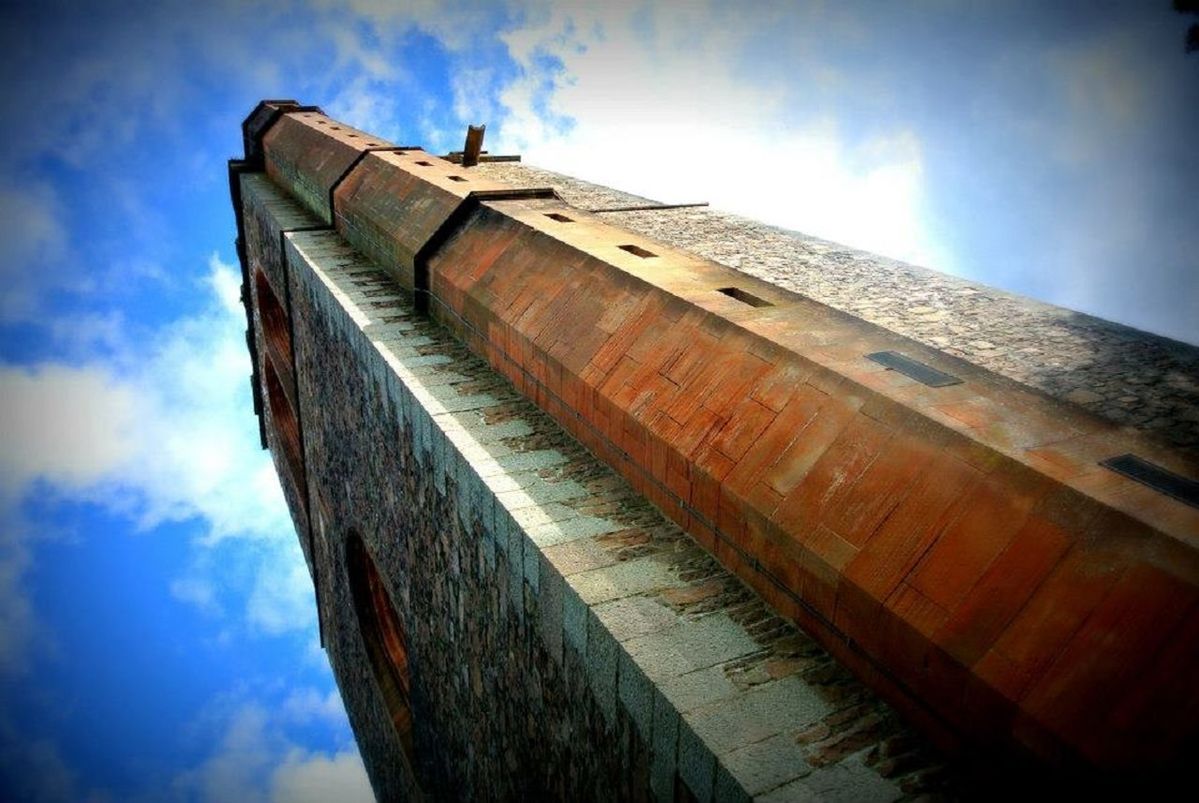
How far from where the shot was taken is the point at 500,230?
5.28 meters

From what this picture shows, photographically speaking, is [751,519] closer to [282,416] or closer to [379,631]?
[379,631]

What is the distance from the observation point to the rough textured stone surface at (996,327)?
4.02 metres

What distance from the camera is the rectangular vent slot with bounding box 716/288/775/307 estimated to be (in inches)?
146

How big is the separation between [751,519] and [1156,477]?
4.21 ft

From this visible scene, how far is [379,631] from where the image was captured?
7918mm

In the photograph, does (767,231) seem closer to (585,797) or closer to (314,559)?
(585,797)

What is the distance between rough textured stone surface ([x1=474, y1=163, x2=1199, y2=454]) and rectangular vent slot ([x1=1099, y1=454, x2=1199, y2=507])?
41.7 inches

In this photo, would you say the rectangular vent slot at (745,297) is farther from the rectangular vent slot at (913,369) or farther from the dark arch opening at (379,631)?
the dark arch opening at (379,631)

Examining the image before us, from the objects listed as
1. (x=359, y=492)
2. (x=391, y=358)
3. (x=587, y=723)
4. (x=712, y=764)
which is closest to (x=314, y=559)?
(x=359, y=492)

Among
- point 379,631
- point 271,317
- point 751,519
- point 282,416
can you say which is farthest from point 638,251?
point 282,416

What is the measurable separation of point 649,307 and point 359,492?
13.0 ft

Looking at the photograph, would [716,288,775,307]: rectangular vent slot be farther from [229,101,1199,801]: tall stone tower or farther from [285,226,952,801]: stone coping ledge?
[285,226,952,801]: stone coping ledge

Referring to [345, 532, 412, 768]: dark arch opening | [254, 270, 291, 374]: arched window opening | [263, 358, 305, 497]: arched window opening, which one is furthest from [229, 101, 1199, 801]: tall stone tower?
[263, 358, 305, 497]: arched window opening

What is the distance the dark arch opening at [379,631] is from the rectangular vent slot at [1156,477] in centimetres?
651
